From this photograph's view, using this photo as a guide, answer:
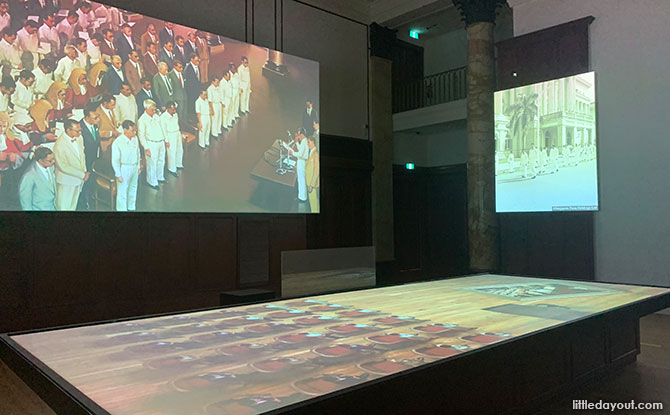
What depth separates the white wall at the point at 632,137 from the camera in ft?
19.8

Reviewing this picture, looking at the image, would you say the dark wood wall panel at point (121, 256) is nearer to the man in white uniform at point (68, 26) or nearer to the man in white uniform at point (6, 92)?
the man in white uniform at point (6, 92)

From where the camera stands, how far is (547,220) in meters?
7.05

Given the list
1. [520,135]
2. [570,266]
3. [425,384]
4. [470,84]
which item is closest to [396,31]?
[470,84]

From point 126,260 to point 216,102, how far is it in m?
2.26

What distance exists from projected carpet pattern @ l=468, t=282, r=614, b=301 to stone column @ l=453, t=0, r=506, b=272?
→ 3.84 m

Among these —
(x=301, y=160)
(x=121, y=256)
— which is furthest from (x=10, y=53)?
(x=301, y=160)

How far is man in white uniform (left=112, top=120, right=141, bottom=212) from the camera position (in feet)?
18.4

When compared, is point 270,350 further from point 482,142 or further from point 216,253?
point 482,142

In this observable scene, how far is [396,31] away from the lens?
10.3 metres

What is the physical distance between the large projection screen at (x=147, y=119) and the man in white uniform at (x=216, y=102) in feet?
0.05

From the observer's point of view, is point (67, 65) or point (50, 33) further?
point (67, 65)

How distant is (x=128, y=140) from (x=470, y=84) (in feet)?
16.7

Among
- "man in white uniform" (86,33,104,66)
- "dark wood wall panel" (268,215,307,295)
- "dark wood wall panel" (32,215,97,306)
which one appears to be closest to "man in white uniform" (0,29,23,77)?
"man in white uniform" (86,33,104,66)

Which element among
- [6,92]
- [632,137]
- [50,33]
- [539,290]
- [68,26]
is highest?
[68,26]
